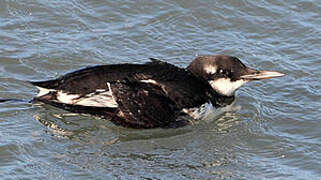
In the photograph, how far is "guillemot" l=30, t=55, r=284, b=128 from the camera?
30.4ft

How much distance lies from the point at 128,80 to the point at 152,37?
2643 millimetres

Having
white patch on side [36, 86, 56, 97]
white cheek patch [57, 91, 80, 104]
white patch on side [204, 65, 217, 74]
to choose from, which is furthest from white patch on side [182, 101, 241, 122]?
white patch on side [36, 86, 56, 97]

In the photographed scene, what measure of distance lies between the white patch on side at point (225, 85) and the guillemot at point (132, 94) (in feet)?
1.09

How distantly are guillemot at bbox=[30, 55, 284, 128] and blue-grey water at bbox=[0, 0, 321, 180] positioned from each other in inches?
9.3

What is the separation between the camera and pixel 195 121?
9.71 meters

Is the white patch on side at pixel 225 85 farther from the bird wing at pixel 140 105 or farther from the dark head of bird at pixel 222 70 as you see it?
the bird wing at pixel 140 105

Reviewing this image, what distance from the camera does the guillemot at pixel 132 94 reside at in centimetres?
927

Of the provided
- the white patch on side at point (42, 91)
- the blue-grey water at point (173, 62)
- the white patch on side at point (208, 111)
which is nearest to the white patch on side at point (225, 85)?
the white patch on side at point (208, 111)

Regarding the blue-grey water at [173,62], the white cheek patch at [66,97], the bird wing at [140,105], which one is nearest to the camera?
the blue-grey water at [173,62]

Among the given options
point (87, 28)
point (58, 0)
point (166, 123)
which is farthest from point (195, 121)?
point (58, 0)

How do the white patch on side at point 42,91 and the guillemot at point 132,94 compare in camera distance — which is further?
the white patch on side at point 42,91

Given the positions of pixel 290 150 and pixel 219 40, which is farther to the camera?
pixel 219 40

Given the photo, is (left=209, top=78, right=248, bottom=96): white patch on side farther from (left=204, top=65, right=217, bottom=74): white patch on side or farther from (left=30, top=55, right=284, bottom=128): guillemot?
(left=30, top=55, right=284, bottom=128): guillemot

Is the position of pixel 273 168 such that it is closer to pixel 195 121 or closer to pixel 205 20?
pixel 195 121
